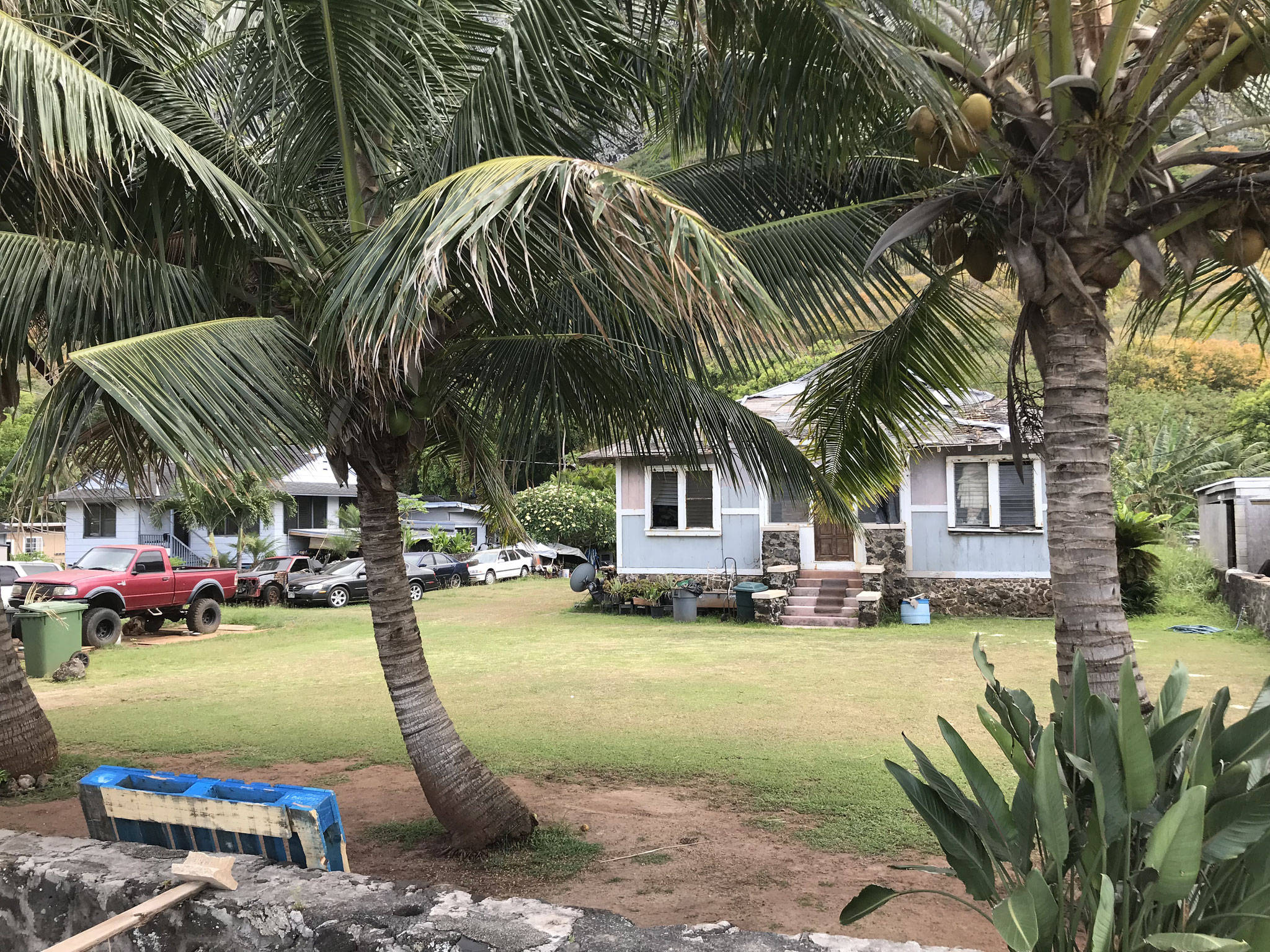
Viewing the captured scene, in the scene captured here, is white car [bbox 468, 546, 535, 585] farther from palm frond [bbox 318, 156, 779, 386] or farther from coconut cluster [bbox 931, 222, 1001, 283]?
palm frond [bbox 318, 156, 779, 386]

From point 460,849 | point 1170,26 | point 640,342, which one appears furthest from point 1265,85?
point 460,849

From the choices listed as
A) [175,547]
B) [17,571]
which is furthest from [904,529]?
[175,547]

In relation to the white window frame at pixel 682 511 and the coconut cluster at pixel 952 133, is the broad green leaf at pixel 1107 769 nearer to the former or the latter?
the coconut cluster at pixel 952 133

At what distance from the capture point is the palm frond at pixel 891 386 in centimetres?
636

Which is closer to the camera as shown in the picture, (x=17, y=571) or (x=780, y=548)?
(x=780, y=548)

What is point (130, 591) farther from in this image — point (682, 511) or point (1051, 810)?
point (1051, 810)

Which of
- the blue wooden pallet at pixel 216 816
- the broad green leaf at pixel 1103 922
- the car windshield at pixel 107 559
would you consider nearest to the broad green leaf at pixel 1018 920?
the broad green leaf at pixel 1103 922

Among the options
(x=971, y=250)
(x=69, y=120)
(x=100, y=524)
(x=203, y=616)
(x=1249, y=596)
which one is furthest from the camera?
(x=100, y=524)

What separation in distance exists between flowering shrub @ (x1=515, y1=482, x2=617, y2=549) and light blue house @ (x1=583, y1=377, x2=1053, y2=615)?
1228cm

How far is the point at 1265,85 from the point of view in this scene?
5.26m

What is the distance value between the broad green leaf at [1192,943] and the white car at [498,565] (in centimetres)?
2772

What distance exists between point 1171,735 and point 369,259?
359 centimetres

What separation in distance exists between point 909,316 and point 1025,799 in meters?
4.07

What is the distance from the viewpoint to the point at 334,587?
75.3 feet
